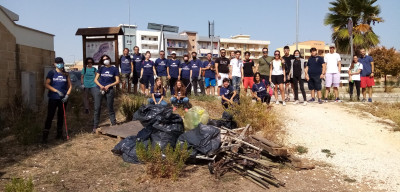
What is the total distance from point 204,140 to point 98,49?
693 cm

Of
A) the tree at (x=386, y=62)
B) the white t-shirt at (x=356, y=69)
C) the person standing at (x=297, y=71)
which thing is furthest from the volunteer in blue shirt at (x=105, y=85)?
the tree at (x=386, y=62)

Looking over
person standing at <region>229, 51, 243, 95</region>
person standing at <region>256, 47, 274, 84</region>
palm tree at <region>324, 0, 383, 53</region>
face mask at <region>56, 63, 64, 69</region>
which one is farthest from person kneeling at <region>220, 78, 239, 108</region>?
palm tree at <region>324, 0, 383, 53</region>

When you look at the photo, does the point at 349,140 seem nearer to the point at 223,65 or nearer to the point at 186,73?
the point at 223,65

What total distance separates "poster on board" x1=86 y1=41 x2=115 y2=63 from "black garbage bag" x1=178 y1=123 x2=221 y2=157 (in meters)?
6.37

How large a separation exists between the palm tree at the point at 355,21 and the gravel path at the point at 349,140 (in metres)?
15.4

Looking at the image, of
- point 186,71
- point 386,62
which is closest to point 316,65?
point 186,71

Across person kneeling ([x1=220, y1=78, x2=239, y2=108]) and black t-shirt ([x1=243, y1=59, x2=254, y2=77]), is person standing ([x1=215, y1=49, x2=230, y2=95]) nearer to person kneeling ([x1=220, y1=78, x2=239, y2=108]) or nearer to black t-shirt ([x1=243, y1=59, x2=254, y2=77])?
black t-shirt ([x1=243, y1=59, x2=254, y2=77])

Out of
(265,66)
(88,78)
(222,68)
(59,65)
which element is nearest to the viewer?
(59,65)

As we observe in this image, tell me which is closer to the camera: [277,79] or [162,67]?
[277,79]

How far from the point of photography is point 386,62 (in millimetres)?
32844

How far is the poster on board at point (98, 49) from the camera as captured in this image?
11.0 metres

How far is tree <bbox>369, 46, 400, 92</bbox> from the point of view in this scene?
31656 millimetres

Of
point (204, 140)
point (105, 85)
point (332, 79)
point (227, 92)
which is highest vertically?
point (332, 79)

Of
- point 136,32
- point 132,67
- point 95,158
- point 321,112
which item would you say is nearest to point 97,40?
point 132,67
